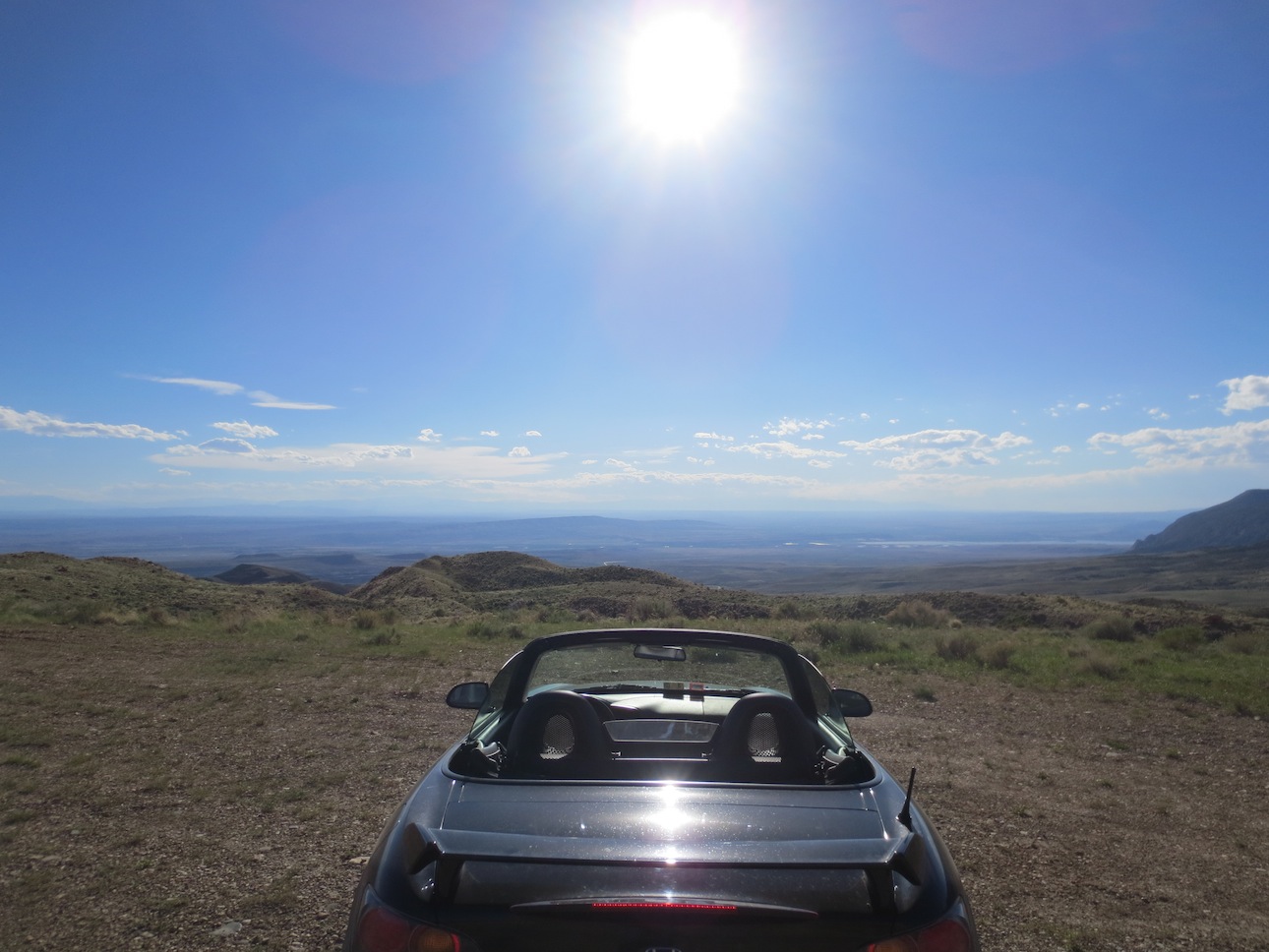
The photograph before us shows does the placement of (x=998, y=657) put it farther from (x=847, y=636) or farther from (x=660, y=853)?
(x=660, y=853)

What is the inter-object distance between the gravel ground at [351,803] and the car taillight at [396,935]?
2.32 m

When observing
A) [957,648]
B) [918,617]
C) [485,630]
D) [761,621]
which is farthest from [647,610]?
[957,648]

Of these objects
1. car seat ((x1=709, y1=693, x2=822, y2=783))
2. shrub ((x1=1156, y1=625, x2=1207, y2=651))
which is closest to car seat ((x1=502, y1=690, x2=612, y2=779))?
A: car seat ((x1=709, y1=693, x2=822, y2=783))

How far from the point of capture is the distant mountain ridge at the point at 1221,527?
372 feet

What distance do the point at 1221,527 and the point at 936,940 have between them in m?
151

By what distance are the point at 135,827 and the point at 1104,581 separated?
75538 mm

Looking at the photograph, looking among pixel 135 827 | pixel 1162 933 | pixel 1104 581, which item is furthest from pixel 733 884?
pixel 1104 581

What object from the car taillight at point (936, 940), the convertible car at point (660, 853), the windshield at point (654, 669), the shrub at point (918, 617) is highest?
the convertible car at point (660, 853)

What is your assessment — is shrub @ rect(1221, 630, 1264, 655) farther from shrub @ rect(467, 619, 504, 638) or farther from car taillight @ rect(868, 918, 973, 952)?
car taillight @ rect(868, 918, 973, 952)

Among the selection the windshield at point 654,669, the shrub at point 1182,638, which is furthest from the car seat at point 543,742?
the shrub at point 1182,638

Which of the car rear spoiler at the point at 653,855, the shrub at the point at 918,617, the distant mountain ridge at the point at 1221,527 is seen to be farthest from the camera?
the distant mountain ridge at the point at 1221,527

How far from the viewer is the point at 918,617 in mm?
20922

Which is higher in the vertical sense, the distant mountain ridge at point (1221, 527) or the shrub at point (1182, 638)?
the distant mountain ridge at point (1221, 527)

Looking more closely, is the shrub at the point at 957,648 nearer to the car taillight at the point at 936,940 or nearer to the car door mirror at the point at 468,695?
the car door mirror at the point at 468,695
